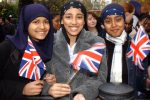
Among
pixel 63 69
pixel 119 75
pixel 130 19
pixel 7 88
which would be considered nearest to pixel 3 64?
pixel 7 88

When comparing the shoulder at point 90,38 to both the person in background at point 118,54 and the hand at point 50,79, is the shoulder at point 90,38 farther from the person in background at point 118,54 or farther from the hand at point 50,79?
the hand at point 50,79

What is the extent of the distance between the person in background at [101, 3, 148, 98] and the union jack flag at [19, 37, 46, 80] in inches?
30.7

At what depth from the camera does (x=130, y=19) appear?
19.5 ft

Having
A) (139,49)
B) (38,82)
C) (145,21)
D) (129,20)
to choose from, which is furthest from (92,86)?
(145,21)

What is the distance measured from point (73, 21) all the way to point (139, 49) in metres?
0.79

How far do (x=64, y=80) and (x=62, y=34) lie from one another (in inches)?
19.8

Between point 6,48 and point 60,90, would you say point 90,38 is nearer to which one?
point 60,90

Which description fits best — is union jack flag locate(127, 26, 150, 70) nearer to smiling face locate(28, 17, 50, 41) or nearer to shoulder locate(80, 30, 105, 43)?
shoulder locate(80, 30, 105, 43)

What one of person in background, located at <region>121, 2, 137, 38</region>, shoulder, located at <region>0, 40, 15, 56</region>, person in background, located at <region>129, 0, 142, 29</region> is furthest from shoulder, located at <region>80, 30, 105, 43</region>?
person in background, located at <region>129, 0, 142, 29</region>

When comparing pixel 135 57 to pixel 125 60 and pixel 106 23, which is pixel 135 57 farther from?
pixel 106 23

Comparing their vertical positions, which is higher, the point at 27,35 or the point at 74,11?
the point at 74,11

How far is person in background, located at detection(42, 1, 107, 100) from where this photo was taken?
2824 millimetres

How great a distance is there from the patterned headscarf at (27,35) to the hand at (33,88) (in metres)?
0.29

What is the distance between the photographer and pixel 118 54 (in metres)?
3.38
